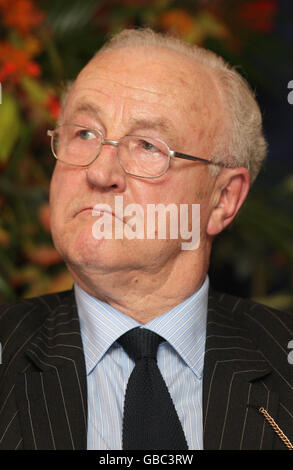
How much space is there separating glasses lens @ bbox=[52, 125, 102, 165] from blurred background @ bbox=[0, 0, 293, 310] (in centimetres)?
39

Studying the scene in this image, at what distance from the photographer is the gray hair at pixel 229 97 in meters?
1.80

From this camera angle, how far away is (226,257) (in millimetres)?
3197

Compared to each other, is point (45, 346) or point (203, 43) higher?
point (203, 43)

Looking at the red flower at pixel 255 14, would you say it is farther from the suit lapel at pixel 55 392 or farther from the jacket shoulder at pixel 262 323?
the suit lapel at pixel 55 392

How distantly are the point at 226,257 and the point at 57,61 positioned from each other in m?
1.32

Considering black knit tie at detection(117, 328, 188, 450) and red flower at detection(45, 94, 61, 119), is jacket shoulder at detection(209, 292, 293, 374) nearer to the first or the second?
black knit tie at detection(117, 328, 188, 450)

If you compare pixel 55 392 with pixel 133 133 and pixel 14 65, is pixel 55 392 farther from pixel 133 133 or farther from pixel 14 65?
pixel 14 65

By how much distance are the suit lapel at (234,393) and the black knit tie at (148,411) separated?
3.7 inches

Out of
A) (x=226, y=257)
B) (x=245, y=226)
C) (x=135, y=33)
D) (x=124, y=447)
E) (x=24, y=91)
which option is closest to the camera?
(x=124, y=447)

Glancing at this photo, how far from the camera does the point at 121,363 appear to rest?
1.61 metres

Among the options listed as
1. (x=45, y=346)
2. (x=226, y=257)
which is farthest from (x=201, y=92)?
(x=226, y=257)

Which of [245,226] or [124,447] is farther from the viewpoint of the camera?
[245,226]

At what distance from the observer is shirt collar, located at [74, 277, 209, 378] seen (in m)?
1.62
